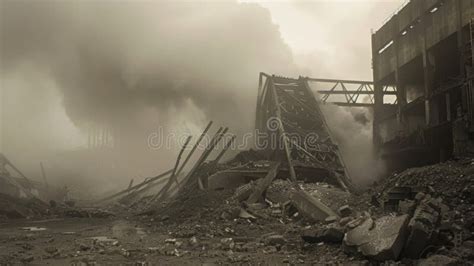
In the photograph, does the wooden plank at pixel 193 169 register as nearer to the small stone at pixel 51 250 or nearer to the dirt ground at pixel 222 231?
the dirt ground at pixel 222 231

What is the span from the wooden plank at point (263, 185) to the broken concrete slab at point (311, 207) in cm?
151

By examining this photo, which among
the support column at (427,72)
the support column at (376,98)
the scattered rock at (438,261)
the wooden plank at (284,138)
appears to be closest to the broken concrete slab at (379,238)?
the scattered rock at (438,261)

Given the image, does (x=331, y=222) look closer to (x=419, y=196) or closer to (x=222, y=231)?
(x=419, y=196)

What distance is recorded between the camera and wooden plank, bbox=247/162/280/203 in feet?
41.6

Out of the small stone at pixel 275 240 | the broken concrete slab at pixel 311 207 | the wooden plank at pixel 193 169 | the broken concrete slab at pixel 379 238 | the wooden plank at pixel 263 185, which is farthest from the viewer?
the wooden plank at pixel 193 169

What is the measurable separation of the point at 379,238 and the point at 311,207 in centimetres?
349

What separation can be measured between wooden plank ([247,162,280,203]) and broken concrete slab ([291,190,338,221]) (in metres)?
1.51

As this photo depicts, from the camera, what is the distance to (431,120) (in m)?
18.8

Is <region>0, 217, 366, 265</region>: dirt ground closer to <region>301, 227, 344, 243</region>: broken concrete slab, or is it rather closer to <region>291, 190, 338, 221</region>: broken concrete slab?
<region>301, 227, 344, 243</region>: broken concrete slab

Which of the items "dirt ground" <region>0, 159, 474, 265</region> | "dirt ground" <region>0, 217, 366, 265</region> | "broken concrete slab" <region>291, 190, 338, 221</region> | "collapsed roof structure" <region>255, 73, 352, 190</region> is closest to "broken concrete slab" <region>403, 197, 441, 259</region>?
"dirt ground" <region>0, 159, 474, 265</region>

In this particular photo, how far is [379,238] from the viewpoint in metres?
7.15

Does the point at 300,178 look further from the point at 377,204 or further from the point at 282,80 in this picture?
the point at 282,80

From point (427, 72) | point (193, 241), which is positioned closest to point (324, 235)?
point (193, 241)

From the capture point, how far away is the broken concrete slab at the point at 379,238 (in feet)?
A: 22.7
